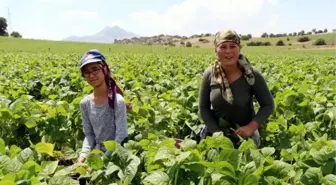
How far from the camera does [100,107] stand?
369cm

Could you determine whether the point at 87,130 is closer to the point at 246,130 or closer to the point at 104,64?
the point at 104,64

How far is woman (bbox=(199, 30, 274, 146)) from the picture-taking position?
3688 millimetres

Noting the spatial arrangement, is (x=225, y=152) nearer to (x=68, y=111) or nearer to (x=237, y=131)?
(x=237, y=131)

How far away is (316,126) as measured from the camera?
12.6 ft

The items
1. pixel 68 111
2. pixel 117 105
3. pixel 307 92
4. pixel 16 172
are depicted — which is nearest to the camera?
pixel 16 172

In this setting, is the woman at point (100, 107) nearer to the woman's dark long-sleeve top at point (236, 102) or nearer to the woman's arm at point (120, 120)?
the woman's arm at point (120, 120)

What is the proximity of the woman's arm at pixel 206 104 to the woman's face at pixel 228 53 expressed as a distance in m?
0.28

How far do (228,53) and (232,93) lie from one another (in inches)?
16.7

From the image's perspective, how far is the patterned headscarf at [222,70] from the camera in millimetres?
3643

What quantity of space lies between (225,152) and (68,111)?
A: 2.62 m

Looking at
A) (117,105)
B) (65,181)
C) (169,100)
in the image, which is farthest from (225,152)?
(169,100)

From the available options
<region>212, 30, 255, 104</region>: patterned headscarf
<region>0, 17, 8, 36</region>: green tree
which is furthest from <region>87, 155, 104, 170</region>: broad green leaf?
<region>0, 17, 8, 36</region>: green tree

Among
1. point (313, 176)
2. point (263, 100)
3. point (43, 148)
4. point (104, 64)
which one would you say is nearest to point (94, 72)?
point (104, 64)

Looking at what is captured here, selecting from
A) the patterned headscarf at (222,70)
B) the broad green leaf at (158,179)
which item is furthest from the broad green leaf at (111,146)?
Answer: the patterned headscarf at (222,70)
